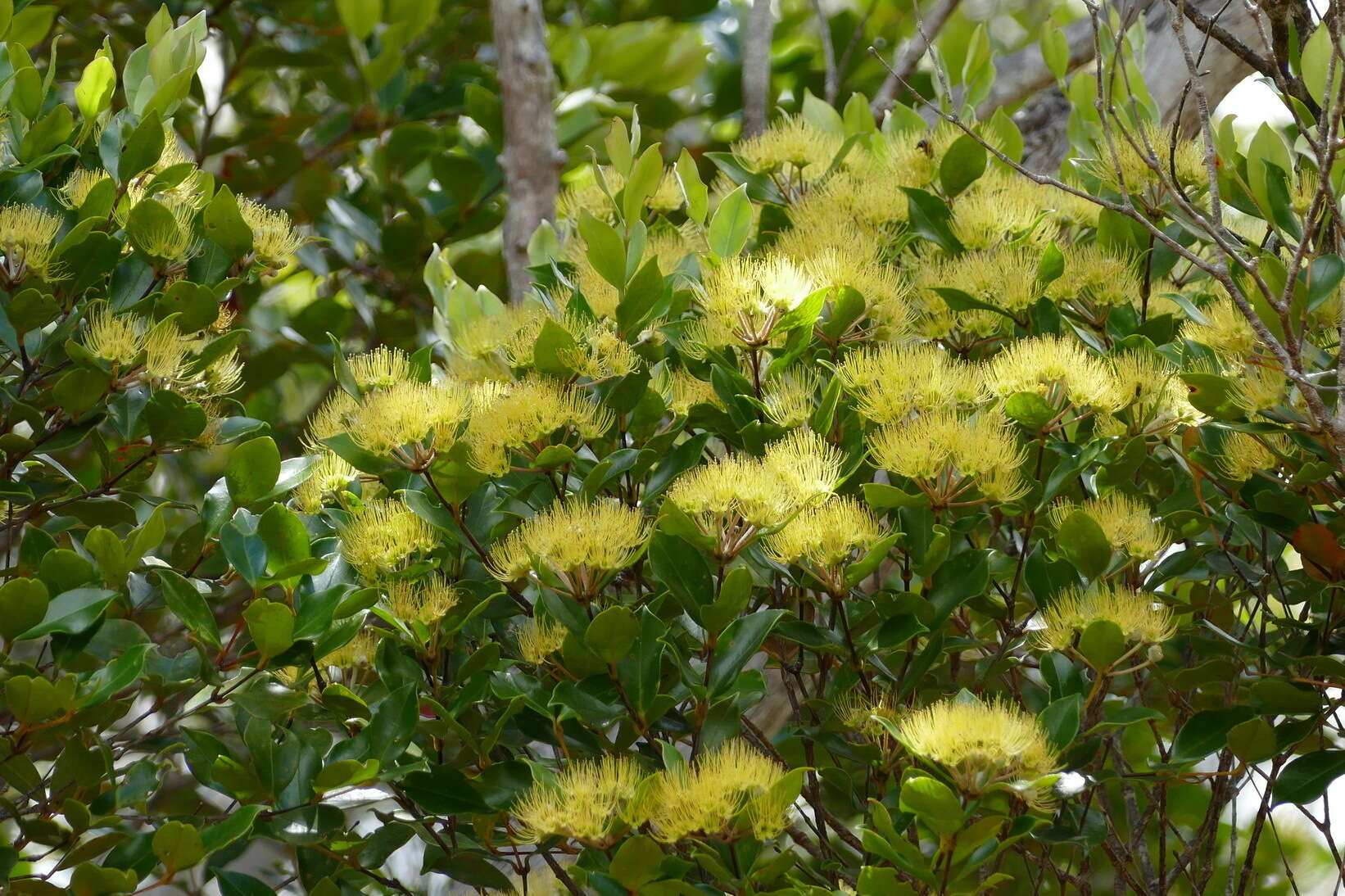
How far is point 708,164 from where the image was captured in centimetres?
391

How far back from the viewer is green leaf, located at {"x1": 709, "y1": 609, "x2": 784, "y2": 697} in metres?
1.52

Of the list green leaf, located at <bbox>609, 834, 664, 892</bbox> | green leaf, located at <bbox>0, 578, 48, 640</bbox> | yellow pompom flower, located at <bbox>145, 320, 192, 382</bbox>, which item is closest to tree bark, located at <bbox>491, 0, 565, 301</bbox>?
yellow pompom flower, located at <bbox>145, 320, 192, 382</bbox>

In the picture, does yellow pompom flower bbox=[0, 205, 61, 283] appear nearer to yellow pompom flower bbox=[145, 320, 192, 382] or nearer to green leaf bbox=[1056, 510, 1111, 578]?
yellow pompom flower bbox=[145, 320, 192, 382]

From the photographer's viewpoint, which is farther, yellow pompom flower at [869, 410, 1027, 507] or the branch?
the branch

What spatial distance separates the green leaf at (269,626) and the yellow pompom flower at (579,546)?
255mm

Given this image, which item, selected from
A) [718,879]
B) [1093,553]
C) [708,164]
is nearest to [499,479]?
[718,879]

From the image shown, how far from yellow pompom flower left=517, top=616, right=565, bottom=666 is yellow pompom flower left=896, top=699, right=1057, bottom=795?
1.39 feet

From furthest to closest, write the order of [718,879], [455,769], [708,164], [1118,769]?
[708,164]
[1118,769]
[455,769]
[718,879]

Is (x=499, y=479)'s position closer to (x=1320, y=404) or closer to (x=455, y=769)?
(x=455, y=769)

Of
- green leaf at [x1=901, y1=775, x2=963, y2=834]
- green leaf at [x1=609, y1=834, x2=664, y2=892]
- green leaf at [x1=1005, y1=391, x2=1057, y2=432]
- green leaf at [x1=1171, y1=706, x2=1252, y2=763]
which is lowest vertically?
green leaf at [x1=609, y1=834, x2=664, y2=892]

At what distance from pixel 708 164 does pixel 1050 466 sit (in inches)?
91.2

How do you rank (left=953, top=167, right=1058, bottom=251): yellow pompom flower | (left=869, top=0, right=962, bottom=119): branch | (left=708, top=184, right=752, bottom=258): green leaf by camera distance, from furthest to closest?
(left=869, top=0, right=962, bottom=119): branch → (left=953, top=167, right=1058, bottom=251): yellow pompom flower → (left=708, top=184, right=752, bottom=258): green leaf

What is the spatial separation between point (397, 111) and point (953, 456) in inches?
101

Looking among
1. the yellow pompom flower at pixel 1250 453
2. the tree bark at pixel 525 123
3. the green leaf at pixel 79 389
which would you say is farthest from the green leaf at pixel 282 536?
the tree bark at pixel 525 123
